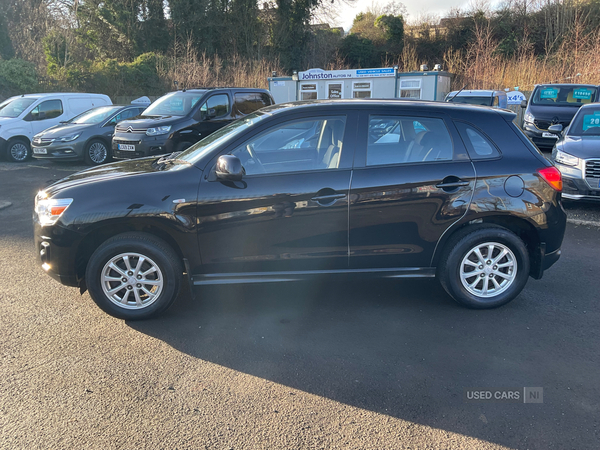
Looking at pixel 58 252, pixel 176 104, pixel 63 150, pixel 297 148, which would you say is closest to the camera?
pixel 58 252

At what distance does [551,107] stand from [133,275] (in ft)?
46.9

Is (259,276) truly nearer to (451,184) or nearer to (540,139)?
(451,184)

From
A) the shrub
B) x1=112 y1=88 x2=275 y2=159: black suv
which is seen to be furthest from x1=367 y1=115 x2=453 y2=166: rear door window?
the shrub

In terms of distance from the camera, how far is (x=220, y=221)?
4012 millimetres

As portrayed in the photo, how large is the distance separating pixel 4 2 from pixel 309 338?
30453 mm

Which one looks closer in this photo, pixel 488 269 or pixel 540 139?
pixel 488 269

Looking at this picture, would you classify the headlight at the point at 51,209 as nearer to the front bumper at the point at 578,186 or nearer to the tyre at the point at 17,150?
the front bumper at the point at 578,186

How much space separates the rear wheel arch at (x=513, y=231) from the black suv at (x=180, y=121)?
25.1 ft

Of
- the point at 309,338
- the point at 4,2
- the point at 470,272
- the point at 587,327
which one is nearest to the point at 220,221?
the point at 309,338

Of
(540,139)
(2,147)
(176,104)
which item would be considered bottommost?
(2,147)

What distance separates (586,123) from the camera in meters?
8.80

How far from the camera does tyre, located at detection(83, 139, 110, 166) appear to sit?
1274cm

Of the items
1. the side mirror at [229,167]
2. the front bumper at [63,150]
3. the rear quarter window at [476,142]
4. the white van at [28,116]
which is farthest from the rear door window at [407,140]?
the white van at [28,116]

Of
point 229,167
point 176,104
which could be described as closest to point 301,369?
point 229,167
